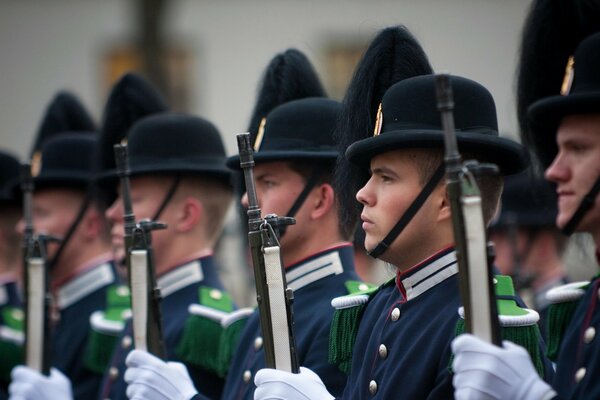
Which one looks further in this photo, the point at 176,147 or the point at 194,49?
the point at 194,49

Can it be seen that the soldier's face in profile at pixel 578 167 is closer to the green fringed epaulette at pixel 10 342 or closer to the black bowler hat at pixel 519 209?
the black bowler hat at pixel 519 209

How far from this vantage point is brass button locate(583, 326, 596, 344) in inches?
148

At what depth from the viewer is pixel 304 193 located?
4750 millimetres

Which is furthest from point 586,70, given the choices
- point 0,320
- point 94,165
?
point 0,320

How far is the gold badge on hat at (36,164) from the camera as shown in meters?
7.05

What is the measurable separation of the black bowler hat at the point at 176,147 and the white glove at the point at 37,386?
1.07 metres

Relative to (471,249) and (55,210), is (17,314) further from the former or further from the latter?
(471,249)

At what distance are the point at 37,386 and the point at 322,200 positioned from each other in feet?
5.67

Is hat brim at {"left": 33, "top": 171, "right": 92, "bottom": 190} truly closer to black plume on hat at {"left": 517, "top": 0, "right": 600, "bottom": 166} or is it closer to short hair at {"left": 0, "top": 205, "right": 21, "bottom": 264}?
short hair at {"left": 0, "top": 205, "right": 21, "bottom": 264}

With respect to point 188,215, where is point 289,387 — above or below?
below

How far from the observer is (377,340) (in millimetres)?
3754

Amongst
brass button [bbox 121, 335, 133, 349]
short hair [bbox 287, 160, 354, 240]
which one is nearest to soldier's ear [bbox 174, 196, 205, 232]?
brass button [bbox 121, 335, 133, 349]

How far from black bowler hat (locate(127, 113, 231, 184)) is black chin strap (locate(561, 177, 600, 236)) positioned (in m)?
2.15

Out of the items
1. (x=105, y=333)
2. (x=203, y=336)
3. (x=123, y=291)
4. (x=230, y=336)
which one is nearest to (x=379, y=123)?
(x=230, y=336)
